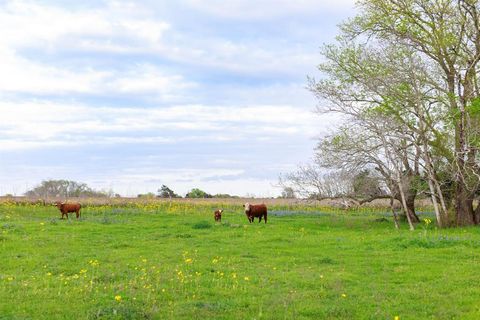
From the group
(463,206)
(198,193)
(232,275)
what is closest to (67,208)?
(232,275)

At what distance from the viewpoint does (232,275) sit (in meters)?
14.8

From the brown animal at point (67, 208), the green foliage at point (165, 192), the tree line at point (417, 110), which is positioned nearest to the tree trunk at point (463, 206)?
the tree line at point (417, 110)

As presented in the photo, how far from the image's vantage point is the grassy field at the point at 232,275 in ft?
36.6

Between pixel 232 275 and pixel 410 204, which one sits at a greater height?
pixel 410 204

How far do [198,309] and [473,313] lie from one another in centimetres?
542

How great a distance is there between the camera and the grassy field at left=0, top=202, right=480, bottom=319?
11.1m

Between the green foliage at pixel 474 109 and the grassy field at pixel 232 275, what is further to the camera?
the green foliage at pixel 474 109

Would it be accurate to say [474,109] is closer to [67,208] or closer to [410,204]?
[410,204]

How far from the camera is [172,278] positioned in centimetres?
1422

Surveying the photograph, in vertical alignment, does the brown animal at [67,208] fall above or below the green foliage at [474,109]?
below

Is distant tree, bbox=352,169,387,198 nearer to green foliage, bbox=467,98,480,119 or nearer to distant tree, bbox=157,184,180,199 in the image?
green foliage, bbox=467,98,480,119

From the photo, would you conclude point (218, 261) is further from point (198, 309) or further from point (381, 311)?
point (381, 311)

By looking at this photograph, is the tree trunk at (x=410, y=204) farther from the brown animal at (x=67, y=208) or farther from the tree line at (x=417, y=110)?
the brown animal at (x=67, y=208)

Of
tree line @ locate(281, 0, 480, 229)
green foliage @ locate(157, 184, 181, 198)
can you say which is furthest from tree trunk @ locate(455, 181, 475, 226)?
green foliage @ locate(157, 184, 181, 198)
